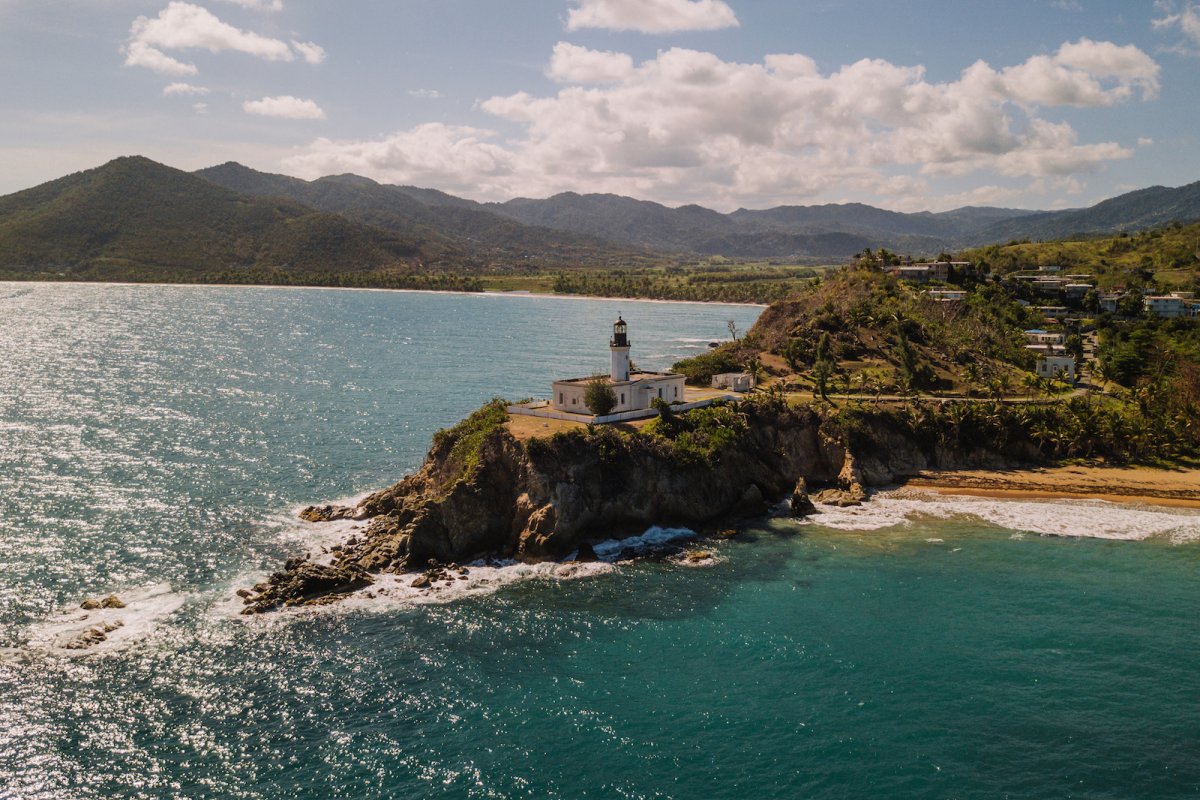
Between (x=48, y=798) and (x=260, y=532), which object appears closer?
(x=48, y=798)

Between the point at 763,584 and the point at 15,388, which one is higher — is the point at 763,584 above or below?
below

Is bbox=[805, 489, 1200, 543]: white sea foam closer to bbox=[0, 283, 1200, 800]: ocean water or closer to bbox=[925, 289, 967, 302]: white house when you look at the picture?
bbox=[0, 283, 1200, 800]: ocean water

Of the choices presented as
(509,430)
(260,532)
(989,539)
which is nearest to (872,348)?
(989,539)

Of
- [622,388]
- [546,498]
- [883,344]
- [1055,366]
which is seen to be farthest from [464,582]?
[1055,366]

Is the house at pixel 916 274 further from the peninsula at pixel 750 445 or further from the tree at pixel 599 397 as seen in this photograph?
the tree at pixel 599 397

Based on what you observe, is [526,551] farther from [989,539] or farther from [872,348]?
[872,348]

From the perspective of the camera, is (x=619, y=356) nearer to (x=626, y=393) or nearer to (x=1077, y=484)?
(x=626, y=393)
